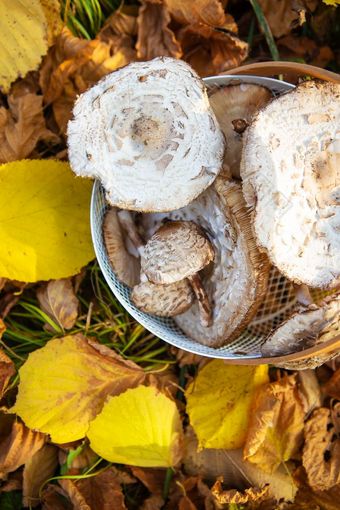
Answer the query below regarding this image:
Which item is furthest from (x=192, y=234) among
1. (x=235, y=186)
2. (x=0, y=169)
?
(x=0, y=169)

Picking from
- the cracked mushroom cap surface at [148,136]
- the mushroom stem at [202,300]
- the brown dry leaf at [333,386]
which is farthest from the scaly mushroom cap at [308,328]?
the brown dry leaf at [333,386]

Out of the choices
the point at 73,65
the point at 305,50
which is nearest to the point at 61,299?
the point at 73,65

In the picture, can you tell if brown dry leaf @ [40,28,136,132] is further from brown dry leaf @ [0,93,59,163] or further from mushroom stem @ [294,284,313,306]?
mushroom stem @ [294,284,313,306]

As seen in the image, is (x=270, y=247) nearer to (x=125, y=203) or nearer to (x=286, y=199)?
(x=286, y=199)

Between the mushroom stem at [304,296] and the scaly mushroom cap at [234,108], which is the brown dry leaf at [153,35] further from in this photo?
the mushroom stem at [304,296]

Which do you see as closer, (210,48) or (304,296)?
(304,296)

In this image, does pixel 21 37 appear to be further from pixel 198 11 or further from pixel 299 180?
pixel 299 180

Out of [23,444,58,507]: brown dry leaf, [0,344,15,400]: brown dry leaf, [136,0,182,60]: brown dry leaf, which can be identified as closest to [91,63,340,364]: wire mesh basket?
[136,0,182,60]: brown dry leaf

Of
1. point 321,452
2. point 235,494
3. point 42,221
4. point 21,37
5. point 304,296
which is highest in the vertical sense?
point 21,37
